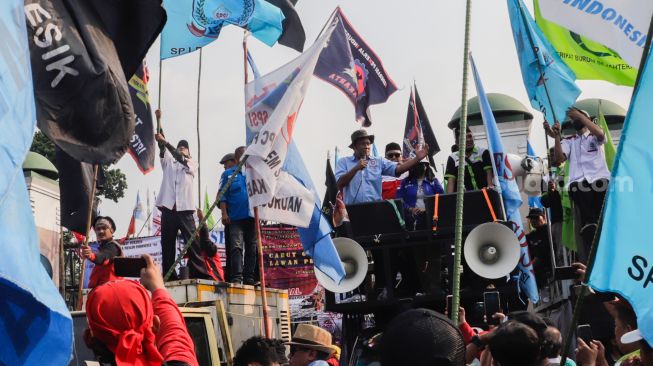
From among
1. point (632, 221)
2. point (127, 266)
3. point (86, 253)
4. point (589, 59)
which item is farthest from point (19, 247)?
point (589, 59)

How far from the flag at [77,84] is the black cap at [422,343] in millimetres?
2403

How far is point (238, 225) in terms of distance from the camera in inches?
472

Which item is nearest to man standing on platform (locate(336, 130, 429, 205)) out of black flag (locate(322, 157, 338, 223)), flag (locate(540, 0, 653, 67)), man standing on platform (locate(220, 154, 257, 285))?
black flag (locate(322, 157, 338, 223))

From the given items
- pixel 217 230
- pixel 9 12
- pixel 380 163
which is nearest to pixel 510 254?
pixel 380 163

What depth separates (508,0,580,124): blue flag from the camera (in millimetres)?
11828

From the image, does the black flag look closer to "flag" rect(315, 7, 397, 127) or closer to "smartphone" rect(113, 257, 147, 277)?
"flag" rect(315, 7, 397, 127)

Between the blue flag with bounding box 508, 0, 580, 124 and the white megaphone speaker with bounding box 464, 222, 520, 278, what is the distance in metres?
1.89

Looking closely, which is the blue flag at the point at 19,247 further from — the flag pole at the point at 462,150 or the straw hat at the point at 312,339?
the flag pole at the point at 462,150

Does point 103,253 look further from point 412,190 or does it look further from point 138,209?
point 138,209

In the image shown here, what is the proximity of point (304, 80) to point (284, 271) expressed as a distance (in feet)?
57.3

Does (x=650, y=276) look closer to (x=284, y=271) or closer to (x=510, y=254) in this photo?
(x=510, y=254)

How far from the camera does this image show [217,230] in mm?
30109

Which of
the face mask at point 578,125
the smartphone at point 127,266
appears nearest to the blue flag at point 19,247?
the smartphone at point 127,266

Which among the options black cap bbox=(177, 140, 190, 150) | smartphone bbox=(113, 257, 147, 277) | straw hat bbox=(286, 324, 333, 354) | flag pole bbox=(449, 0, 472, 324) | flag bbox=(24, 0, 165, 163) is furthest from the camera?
black cap bbox=(177, 140, 190, 150)
